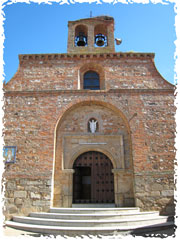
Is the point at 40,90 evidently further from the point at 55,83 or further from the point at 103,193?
the point at 103,193

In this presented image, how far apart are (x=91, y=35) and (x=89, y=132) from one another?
620cm

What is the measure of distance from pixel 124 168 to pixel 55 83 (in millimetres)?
5225

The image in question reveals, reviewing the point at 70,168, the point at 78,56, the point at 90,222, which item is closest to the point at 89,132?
the point at 70,168

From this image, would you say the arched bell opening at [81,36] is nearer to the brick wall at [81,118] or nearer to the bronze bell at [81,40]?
the bronze bell at [81,40]

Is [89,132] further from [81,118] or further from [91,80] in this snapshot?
[91,80]

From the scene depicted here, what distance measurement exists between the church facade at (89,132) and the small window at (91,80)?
0.17 ft

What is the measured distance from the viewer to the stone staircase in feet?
17.1

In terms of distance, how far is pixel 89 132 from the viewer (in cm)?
823

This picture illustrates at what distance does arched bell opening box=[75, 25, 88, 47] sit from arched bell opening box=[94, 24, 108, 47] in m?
0.66

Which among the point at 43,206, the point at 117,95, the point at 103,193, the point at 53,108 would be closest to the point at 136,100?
the point at 117,95

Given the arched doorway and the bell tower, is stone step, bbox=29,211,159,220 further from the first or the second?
the bell tower

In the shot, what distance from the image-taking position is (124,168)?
7.56m

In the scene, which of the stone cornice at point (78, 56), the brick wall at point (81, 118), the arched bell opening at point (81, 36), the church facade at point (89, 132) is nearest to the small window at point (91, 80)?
the church facade at point (89, 132)

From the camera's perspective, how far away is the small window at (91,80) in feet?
30.6
